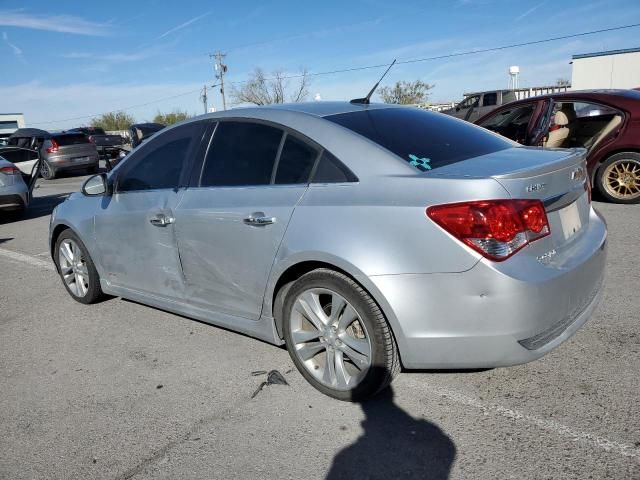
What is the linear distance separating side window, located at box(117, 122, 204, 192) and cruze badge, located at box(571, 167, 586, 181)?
2339 millimetres

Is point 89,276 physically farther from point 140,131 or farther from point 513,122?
point 140,131

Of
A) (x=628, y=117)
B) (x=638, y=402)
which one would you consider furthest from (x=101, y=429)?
(x=628, y=117)

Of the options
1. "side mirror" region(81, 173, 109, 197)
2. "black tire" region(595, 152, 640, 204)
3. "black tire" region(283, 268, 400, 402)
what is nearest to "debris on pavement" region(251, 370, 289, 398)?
"black tire" region(283, 268, 400, 402)

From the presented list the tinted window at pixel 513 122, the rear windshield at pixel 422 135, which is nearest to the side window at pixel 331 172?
the rear windshield at pixel 422 135

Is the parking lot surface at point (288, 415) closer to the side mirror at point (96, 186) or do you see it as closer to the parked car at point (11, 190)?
the side mirror at point (96, 186)

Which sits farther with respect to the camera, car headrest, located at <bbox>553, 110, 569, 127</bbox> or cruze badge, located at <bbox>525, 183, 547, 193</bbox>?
car headrest, located at <bbox>553, 110, 569, 127</bbox>

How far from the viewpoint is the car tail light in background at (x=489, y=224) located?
2291mm

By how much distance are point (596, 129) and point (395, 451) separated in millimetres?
6874

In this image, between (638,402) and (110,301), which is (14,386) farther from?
(638,402)

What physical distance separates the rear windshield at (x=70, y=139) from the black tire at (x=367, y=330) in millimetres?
17555

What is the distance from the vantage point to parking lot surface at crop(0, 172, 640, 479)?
232cm

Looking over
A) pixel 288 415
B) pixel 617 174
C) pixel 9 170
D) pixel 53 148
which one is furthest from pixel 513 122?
pixel 53 148

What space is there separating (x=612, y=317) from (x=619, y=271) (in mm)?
Result: 1090

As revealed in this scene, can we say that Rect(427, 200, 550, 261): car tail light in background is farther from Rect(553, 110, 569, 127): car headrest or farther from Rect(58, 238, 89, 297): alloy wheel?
Rect(553, 110, 569, 127): car headrest
